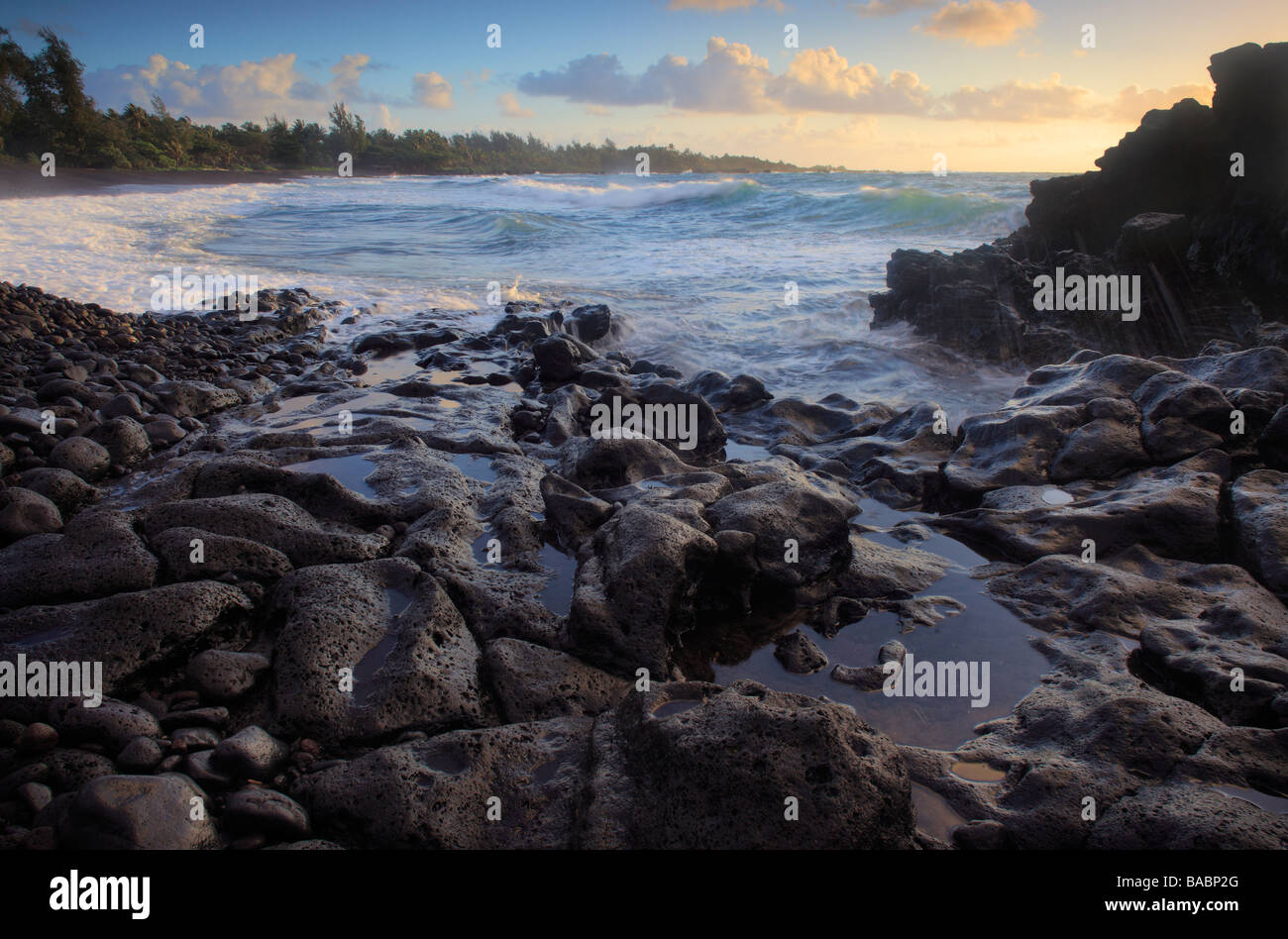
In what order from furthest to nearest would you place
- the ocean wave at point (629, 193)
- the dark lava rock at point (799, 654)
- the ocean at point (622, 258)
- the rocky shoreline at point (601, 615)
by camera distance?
the ocean wave at point (629, 193) → the ocean at point (622, 258) → the dark lava rock at point (799, 654) → the rocky shoreline at point (601, 615)

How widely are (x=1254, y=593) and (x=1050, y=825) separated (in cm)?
245

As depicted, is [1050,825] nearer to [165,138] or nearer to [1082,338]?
[1082,338]

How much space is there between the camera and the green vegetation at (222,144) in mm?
30067

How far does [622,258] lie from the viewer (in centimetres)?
1998

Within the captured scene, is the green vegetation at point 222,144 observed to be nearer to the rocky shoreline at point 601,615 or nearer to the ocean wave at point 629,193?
the ocean wave at point 629,193

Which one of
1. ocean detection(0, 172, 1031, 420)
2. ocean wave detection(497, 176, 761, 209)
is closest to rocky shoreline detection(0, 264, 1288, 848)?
ocean detection(0, 172, 1031, 420)

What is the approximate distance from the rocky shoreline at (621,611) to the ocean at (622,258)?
296cm

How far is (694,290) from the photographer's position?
1525 cm

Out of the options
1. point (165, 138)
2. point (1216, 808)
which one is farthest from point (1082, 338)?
point (165, 138)

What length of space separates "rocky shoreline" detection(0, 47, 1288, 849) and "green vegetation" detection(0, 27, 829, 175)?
29.1 metres

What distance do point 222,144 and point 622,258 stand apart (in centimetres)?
4206

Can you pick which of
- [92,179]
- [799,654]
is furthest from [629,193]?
[799,654]

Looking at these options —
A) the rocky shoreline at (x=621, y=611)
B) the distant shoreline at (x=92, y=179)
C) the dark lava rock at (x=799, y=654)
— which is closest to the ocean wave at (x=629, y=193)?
the distant shoreline at (x=92, y=179)

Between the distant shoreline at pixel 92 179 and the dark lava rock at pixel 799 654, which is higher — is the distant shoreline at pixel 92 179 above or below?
above
